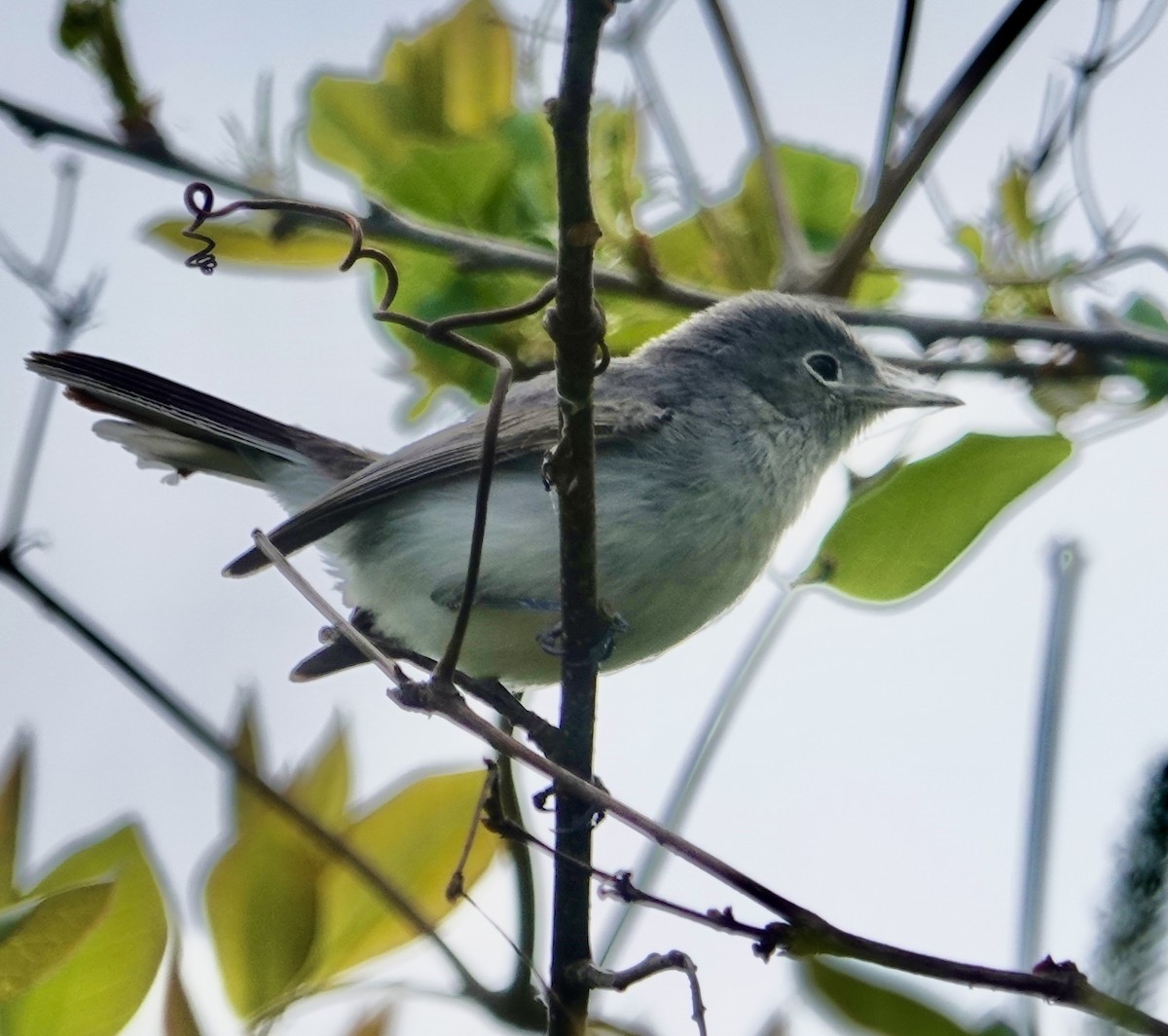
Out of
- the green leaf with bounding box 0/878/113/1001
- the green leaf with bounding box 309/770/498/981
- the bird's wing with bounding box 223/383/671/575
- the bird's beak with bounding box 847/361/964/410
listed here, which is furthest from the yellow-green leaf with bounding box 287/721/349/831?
the bird's beak with bounding box 847/361/964/410

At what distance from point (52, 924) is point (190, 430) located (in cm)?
→ 242

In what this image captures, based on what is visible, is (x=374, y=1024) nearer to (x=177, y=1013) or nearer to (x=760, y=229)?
(x=177, y=1013)

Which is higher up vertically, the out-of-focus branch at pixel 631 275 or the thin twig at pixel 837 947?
the out-of-focus branch at pixel 631 275

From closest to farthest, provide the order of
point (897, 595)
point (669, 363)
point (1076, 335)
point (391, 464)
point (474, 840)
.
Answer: point (474, 840) < point (897, 595) < point (1076, 335) < point (391, 464) < point (669, 363)

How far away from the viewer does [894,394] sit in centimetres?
353

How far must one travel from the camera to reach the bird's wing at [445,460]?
3125 mm

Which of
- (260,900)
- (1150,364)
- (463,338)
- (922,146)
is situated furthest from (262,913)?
(1150,364)

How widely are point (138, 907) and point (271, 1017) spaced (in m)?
0.17

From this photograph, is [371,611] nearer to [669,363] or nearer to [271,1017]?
[669,363]

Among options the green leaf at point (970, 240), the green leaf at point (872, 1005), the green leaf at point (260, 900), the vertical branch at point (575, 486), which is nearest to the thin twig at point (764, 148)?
the green leaf at point (970, 240)

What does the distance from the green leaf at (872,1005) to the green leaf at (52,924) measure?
63cm

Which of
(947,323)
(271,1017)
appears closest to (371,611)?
(947,323)

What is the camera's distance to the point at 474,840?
1742 millimetres

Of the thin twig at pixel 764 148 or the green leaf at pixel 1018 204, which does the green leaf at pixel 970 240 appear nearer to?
the green leaf at pixel 1018 204
